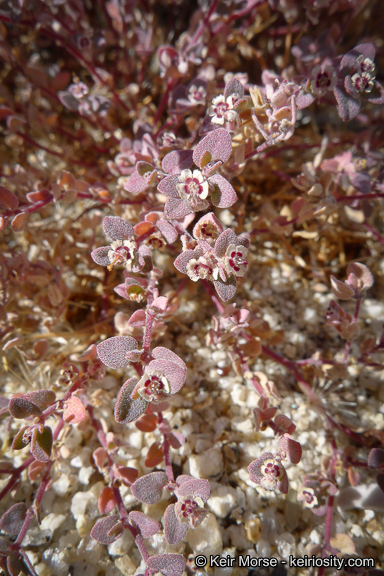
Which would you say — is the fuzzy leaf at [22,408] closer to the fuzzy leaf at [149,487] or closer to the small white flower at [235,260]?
the fuzzy leaf at [149,487]

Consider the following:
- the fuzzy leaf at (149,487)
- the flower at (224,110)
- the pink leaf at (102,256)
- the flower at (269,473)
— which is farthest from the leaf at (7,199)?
the flower at (269,473)

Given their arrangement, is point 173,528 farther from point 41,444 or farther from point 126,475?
point 41,444

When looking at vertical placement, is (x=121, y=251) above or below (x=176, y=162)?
below

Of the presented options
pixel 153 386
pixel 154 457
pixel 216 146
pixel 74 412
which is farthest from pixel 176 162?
pixel 154 457

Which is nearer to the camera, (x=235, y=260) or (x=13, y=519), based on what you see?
(x=235, y=260)

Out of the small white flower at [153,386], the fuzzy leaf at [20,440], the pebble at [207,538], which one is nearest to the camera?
the small white flower at [153,386]
